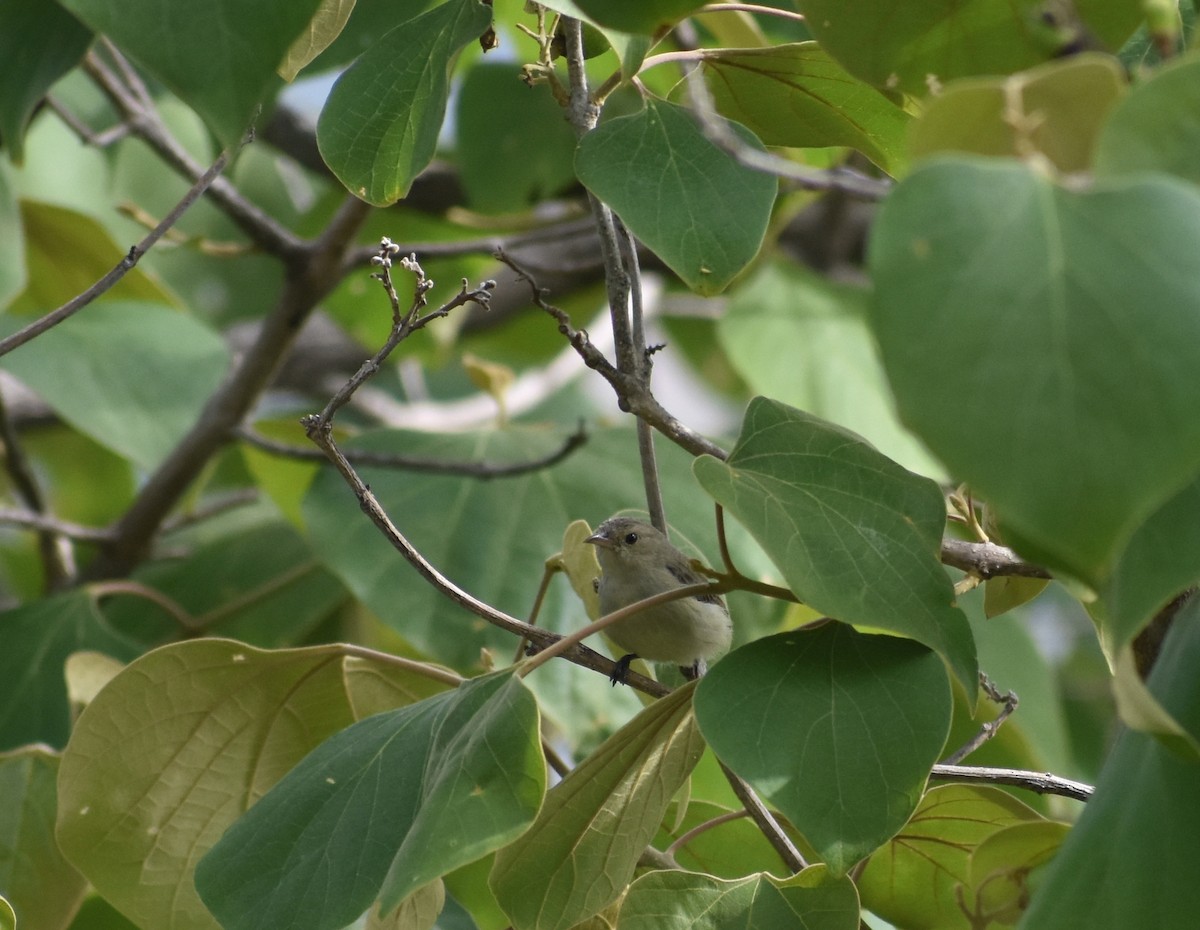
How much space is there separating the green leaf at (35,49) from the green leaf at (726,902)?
1.09 meters

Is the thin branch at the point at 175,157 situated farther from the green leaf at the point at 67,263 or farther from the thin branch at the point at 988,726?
the thin branch at the point at 988,726

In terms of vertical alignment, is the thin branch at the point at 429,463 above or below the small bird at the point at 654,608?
above

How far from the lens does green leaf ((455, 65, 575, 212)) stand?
3.06 m

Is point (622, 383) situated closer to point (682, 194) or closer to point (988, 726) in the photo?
point (682, 194)

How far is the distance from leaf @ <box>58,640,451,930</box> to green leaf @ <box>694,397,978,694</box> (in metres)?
0.54

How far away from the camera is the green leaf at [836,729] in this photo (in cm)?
98

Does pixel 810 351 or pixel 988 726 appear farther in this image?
pixel 810 351

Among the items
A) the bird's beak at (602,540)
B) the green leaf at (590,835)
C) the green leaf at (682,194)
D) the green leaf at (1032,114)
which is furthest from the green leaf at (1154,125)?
the bird's beak at (602,540)

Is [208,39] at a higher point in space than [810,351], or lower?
higher

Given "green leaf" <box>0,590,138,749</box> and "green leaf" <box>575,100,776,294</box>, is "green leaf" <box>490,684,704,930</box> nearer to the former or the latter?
"green leaf" <box>575,100,776,294</box>

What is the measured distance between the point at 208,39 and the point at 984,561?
2.65ft

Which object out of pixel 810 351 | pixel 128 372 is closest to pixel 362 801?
pixel 128 372

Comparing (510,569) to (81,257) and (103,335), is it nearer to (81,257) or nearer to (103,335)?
(103,335)

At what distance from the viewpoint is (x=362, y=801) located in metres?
1.12
